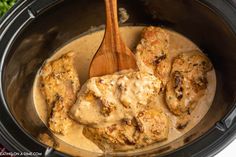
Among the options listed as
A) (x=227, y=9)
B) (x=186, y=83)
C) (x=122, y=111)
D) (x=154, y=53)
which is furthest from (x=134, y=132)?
(x=227, y=9)

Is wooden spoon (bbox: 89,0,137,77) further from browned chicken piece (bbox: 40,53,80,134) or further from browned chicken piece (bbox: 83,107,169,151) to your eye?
browned chicken piece (bbox: 83,107,169,151)

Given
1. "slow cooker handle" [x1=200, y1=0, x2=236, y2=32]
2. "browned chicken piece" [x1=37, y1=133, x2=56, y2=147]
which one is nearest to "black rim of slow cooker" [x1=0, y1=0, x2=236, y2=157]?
"slow cooker handle" [x1=200, y1=0, x2=236, y2=32]

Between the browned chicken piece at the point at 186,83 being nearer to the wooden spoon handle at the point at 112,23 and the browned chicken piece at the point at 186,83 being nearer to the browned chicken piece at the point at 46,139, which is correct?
the wooden spoon handle at the point at 112,23

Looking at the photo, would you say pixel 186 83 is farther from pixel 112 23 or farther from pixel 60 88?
pixel 60 88

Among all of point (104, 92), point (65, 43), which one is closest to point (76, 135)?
point (104, 92)

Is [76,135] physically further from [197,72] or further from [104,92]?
[197,72]

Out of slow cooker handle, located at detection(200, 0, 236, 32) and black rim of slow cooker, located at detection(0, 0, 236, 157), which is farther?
slow cooker handle, located at detection(200, 0, 236, 32)
